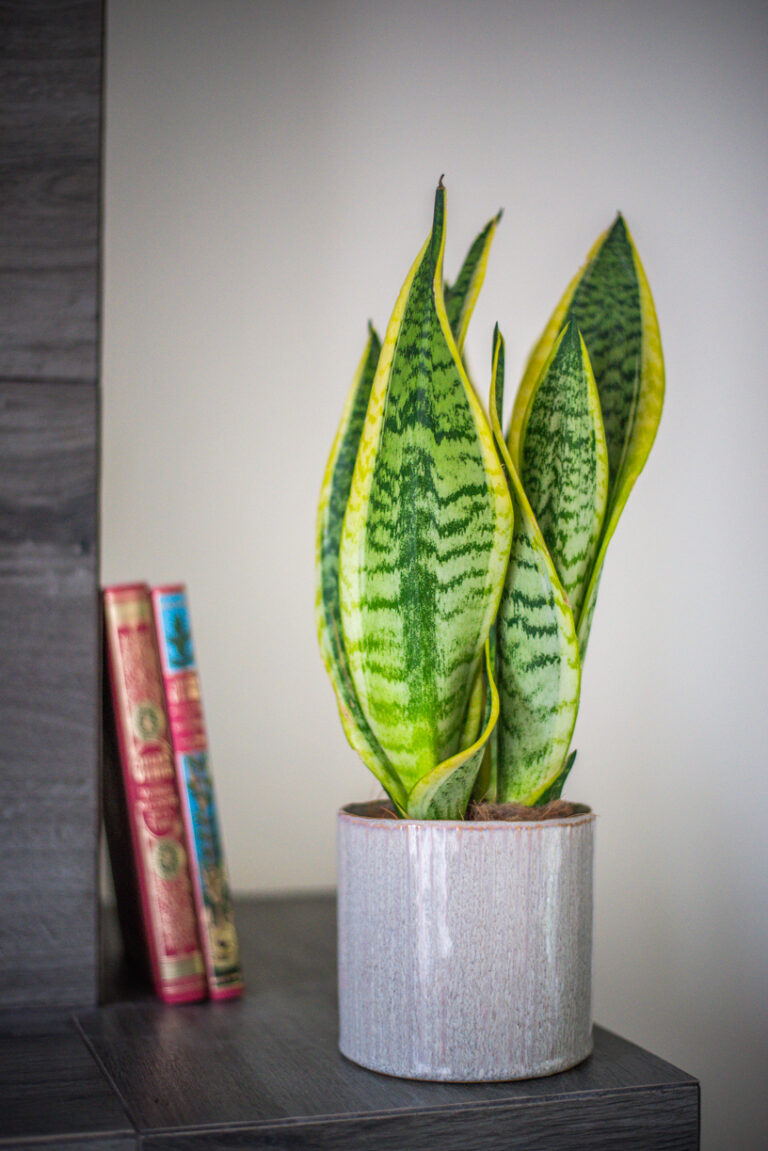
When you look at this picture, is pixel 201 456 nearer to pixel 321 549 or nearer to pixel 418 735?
pixel 321 549

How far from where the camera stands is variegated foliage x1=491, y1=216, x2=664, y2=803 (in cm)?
48

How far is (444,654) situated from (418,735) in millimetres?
42

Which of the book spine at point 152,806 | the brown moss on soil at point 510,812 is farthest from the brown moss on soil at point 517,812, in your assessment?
the book spine at point 152,806

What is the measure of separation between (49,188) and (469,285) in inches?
10.6

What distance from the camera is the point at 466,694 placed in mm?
491

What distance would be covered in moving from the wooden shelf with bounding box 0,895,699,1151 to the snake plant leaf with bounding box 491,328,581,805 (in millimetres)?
141

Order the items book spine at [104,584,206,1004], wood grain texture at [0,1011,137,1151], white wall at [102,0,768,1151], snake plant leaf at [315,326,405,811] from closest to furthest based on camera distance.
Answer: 1. wood grain texture at [0,1011,137,1151]
2. snake plant leaf at [315,326,405,811]
3. book spine at [104,584,206,1004]
4. white wall at [102,0,768,1151]

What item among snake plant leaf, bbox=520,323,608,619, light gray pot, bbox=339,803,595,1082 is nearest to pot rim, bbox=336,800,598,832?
light gray pot, bbox=339,803,595,1082

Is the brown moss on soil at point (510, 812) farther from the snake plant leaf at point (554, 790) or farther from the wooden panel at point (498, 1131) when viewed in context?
the wooden panel at point (498, 1131)

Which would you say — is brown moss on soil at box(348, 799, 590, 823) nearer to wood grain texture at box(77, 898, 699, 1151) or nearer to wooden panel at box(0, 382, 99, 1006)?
wood grain texture at box(77, 898, 699, 1151)

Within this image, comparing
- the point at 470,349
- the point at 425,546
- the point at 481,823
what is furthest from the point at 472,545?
the point at 470,349

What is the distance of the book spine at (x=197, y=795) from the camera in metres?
0.64

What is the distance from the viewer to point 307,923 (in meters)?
0.85

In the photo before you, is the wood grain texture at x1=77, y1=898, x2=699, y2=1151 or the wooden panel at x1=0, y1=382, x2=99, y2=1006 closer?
the wood grain texture at x1=77, y1=898, x2=699, y2=1151
